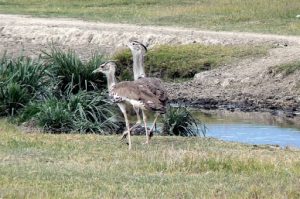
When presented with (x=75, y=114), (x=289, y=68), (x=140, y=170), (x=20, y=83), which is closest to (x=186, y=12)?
(x=289, y=68)

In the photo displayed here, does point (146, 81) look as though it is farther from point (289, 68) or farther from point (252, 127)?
point (289, 68)

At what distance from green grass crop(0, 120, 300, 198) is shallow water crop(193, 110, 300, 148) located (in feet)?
13.0

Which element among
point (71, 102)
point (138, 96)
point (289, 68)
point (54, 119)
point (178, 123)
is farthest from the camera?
point (289, 68)

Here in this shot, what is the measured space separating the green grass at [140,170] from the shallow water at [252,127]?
395 centimetres

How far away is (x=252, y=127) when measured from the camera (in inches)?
883

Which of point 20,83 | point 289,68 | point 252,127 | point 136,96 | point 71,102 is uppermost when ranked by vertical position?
point 136,96

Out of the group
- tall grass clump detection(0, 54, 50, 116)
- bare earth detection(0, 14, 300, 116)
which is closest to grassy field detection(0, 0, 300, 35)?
bare earth detection(0, 14, 300, 116)

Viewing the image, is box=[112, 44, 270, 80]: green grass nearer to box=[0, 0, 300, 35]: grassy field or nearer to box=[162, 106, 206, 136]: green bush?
box=[0, 0, 300, 35]: grassy field

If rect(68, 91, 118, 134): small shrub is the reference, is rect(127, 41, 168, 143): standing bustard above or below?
above

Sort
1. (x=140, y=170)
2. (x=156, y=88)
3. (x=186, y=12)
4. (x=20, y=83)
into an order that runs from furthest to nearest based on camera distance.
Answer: (x=186, y=12)
(x=20, y=83)
(x=156, y=88)
(x=140, y=170)

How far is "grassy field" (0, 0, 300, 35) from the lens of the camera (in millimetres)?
34363

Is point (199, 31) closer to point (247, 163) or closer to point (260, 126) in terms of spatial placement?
point (260, 126)

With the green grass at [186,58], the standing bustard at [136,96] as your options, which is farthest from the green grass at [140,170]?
the green grass at [186,58]

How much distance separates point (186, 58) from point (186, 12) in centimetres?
909
